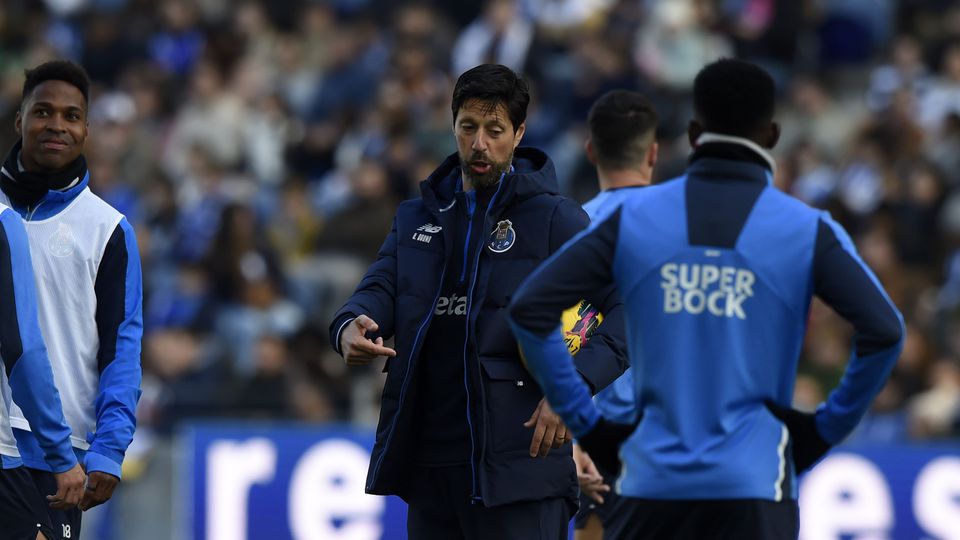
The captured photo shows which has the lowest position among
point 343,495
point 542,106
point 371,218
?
point 343,495

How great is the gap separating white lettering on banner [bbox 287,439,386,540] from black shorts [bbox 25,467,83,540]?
541 cm

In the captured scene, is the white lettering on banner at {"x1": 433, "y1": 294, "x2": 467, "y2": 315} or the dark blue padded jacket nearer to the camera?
the dark blue padded jacket

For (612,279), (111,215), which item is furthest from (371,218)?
(612,279)

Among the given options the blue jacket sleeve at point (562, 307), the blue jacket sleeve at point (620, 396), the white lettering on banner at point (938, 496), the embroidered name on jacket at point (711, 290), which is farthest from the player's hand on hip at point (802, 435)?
the white lettering on banner at point (938, 496)

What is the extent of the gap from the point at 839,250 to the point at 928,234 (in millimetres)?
9620

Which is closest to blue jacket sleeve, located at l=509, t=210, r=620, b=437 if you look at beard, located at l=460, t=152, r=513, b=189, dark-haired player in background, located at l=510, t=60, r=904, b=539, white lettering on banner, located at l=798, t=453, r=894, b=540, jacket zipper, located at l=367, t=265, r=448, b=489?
dark-haired player in background, located at l=510, t=60, r=904, b=539

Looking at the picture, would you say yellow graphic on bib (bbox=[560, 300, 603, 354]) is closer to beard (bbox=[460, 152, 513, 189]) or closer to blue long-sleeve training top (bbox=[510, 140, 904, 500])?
beard (bbox=[460, 152, 513, 189])

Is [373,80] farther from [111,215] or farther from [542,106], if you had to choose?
[111,215]

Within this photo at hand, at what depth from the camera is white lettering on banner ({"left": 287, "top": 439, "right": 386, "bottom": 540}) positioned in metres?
11.7

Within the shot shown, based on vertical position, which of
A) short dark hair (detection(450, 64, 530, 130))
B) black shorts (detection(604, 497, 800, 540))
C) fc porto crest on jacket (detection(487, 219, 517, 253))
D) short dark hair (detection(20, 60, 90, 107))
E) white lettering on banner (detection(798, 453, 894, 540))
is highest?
short dark hair (detection(20, 60, 90, 107))

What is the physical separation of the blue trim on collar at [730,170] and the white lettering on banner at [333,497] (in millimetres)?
6965

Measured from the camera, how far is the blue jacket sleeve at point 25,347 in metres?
5.82

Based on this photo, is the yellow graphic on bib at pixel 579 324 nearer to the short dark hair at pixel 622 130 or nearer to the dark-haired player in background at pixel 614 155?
the dark-haired player in background at pixel 614 155

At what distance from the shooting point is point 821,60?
682 inches
